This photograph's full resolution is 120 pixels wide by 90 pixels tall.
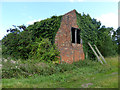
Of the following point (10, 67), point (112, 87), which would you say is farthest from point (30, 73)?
point (112, 87)

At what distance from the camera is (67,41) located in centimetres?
1047

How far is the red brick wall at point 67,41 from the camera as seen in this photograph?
1004 cm

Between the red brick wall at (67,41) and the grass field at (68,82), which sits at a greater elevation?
the red brick wall at (67,41)

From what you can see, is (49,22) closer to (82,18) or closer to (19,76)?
(82,18)

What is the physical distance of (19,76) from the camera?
20.3 ft

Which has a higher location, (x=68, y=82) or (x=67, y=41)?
(x=67, y=41)

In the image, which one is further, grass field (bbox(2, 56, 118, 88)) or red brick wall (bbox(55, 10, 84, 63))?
red brick wall (bbox(55, 10, 84, 63))

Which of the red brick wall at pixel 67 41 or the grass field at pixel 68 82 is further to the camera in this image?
the red brick wall at pixel 67 41

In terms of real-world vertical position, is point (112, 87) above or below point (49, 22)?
below

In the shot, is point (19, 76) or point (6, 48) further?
point (6, 48)

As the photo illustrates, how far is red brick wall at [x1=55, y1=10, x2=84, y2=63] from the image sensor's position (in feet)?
32.9

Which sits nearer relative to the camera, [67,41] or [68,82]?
[68,82]

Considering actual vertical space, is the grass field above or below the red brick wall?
below

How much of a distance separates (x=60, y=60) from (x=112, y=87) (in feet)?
22.4
